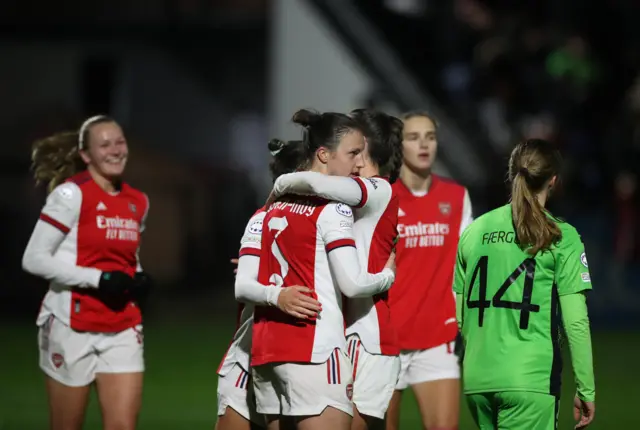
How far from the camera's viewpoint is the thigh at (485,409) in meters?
5.61

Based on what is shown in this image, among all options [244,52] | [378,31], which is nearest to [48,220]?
[378,31]

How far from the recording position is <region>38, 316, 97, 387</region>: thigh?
6922 millimetres

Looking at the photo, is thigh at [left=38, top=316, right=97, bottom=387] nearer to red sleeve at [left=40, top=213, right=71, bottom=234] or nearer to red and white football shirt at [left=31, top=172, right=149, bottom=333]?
red and white football shirt at [left=31, top=172, right=149, bottom=333]

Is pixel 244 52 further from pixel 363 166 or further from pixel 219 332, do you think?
pixel 363 166

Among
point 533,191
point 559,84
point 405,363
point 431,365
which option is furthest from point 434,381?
point 559,84

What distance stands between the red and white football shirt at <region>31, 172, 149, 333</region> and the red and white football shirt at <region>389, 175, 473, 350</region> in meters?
1.57

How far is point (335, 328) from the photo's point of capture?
213 inches

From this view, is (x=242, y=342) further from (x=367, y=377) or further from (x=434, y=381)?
(x=434, y=381)

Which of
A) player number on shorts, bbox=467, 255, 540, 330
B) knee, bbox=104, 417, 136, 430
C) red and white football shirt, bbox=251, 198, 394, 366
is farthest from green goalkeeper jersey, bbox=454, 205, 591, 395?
knee, bbox=104, 417, 136, 430

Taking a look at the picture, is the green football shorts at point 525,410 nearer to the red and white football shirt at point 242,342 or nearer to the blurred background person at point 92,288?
the red and white football shirt at point 242,342

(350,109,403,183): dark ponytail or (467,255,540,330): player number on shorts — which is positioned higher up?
(350,109,403,183): dark ponytail

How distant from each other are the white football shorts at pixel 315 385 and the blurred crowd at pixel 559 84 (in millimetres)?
10534

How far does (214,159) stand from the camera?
105 ft

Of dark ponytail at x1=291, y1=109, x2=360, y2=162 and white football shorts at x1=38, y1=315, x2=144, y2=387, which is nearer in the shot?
dark ponytail at x1=291, y1=109, x2=360, y2=162
